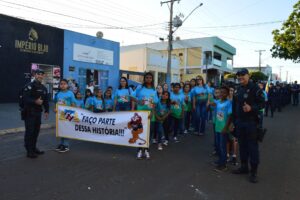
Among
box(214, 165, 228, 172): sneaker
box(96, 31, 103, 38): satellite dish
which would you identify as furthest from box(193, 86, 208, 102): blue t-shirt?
box(96, 31, 103, 38): satellite dish

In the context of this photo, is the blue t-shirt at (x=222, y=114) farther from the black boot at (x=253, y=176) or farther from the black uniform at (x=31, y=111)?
the black uniform at (x=31, y=111)

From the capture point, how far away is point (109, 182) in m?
4.81

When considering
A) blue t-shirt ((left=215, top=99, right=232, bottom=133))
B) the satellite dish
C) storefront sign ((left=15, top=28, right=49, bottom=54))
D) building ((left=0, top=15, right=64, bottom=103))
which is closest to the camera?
blue t-shirt ((left=215, top=99, right=232, bottom=133))

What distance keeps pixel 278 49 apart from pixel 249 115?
73.0 ft

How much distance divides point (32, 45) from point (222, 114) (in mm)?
14813

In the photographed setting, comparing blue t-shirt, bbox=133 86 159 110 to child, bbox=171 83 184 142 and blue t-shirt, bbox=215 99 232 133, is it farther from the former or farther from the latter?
child, bbox=171 83 184 142

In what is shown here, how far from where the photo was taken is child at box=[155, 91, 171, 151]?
23.8 ft

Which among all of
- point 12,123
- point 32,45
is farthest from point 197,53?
point 12,123

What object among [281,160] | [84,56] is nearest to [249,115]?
[281,160]

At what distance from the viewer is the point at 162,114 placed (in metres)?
7.55

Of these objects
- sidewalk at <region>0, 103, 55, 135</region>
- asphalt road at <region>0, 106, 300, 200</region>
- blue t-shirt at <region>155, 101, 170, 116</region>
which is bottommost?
asphalt road at <region>0, 106, 300, 200</region>

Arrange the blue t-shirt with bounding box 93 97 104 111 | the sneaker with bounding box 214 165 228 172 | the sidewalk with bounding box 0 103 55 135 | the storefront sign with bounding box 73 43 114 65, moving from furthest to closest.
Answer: the storefront sign with bounding box 73 43 114 65 < the sidewalk with bounding box 0 103 55 135 < the blue t-shirt with bounding box 93 97 104 111 < the sneaker with bounding box 214 165 228 172

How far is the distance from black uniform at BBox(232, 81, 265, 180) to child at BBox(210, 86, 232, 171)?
1.33 ft

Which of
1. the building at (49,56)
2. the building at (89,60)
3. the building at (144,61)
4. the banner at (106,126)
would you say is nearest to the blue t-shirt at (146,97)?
the banner at (106,126)
